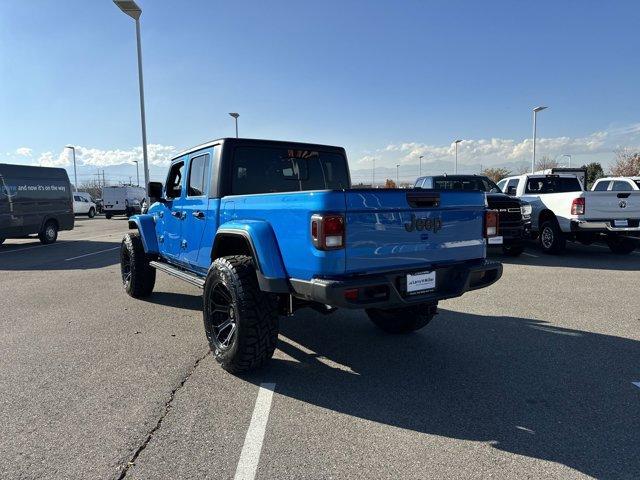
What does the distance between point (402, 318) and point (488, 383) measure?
1339 mm

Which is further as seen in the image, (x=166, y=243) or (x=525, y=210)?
(x=525, y=210)

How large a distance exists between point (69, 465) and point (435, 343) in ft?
11.4

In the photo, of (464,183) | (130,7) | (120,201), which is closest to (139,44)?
(130,7)

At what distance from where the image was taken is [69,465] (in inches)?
106

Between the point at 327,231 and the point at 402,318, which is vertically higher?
the point at 327,231

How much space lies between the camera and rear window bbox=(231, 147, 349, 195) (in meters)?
4.83

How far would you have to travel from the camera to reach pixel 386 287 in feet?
11.2

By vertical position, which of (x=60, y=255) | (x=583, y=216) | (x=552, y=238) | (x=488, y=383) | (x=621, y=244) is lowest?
(x=488, y=383)

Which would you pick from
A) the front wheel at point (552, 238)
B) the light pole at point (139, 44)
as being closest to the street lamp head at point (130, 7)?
the light pole at point (139, 44)

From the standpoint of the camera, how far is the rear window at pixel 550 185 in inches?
503

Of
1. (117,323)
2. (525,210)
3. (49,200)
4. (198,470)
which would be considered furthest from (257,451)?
(49,200)

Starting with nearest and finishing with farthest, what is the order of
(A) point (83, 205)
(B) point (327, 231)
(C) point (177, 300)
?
(B) point (327, 231) → (C) point (177, 300) → (A) point (83, 205)

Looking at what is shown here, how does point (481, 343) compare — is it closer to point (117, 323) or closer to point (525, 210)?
point (117, 323)

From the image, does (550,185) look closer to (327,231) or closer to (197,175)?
(197,175)
